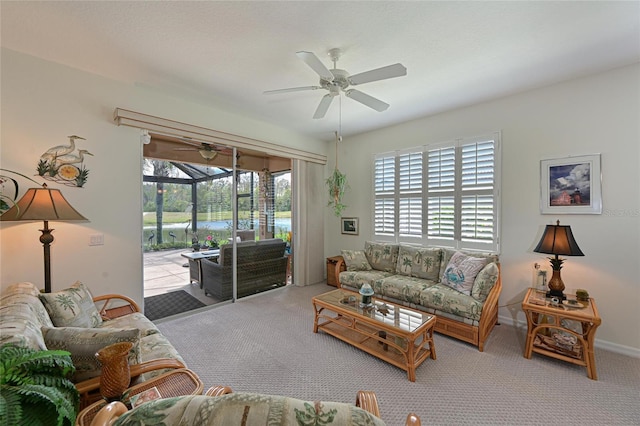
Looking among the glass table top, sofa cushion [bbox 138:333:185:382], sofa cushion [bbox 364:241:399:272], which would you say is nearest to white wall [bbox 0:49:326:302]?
sofa cushion [bbox 138:333:185:382]

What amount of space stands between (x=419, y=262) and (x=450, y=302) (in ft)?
2.90

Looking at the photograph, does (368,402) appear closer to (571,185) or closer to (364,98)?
(364,98)

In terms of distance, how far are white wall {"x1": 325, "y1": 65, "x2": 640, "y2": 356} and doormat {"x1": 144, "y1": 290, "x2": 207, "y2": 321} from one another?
431cm

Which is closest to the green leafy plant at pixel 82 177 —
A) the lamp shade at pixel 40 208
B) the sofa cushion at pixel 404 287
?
the lamp shade at pixel 40 208

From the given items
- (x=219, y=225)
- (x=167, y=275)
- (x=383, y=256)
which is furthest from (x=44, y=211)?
(x=383, y=256)

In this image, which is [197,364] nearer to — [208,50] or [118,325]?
[118,325]

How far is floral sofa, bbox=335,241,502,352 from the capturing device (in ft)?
9.26

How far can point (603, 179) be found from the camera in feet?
9.14

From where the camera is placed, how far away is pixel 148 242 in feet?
11.2

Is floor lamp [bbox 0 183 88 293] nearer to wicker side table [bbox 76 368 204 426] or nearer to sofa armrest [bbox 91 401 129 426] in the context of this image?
wicker side table [bbox 76 368 204 426]

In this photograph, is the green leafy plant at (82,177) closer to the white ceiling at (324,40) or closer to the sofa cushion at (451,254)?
the white ceiling at (324,40)

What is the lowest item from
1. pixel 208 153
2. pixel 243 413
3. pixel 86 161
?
pixel 243 413

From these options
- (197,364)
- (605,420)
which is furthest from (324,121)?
(605,420)

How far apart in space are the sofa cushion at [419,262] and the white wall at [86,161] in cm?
350
